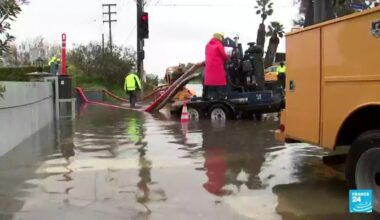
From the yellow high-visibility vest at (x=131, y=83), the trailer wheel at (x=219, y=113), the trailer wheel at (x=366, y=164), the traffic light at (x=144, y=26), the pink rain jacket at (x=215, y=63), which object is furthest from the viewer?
the traffic light at (x=144, y=26)

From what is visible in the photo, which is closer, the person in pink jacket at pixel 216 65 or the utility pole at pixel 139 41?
the person in pink jacket at pixel 216 65

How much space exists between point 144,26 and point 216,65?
1202 cm

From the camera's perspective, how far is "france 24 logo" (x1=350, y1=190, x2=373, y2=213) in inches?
226

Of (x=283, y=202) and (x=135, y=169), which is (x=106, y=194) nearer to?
(x=135, y=169)

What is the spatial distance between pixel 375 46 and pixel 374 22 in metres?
0.25

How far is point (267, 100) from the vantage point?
15922 millimetres

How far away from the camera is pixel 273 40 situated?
65188mm

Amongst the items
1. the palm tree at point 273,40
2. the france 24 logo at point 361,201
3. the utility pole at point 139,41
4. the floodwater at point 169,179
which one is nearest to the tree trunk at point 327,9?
the floodwater at point 169,179

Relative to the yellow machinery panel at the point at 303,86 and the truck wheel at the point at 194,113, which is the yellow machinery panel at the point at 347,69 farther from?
the truck wheel at the point at 194,113

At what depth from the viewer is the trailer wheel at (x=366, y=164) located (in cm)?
594

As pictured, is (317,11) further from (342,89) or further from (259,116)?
(342,89)

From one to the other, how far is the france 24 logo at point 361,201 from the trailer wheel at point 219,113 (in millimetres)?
10567

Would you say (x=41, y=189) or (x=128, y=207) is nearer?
(x=128, y=207)

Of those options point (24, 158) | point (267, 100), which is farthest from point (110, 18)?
point (24, 158)
